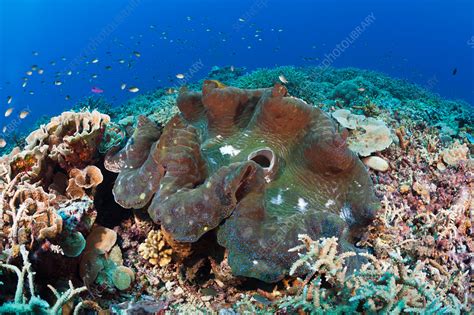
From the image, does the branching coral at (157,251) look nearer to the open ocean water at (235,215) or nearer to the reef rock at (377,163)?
the open ocean water at (235,215)

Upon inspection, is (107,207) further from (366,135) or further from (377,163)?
(366,135)

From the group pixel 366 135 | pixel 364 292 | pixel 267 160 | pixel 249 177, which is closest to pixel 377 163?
pixel 366 135

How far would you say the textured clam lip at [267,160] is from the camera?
3.11m

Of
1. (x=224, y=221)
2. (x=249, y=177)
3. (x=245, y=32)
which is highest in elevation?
(x=245, y=32)

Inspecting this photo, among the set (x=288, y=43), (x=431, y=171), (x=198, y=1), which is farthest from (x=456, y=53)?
(x=431, y=171)

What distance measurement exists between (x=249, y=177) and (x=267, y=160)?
2.01 feet

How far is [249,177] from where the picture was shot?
2.76m

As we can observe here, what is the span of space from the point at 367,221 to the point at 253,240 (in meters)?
1.26

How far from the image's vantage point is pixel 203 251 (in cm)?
305

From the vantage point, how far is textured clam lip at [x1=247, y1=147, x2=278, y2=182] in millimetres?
3114

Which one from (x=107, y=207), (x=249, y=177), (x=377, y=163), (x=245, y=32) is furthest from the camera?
(x=245, y=32)

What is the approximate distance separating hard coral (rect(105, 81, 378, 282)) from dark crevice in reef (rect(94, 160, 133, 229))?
295 mm

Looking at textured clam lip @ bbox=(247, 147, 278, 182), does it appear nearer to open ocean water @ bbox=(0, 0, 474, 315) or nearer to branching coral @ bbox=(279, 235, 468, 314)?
open ocean water @ bbox=(0, 0, 474, 315)

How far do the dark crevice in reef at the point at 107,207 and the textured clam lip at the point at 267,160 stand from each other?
1.68 m
